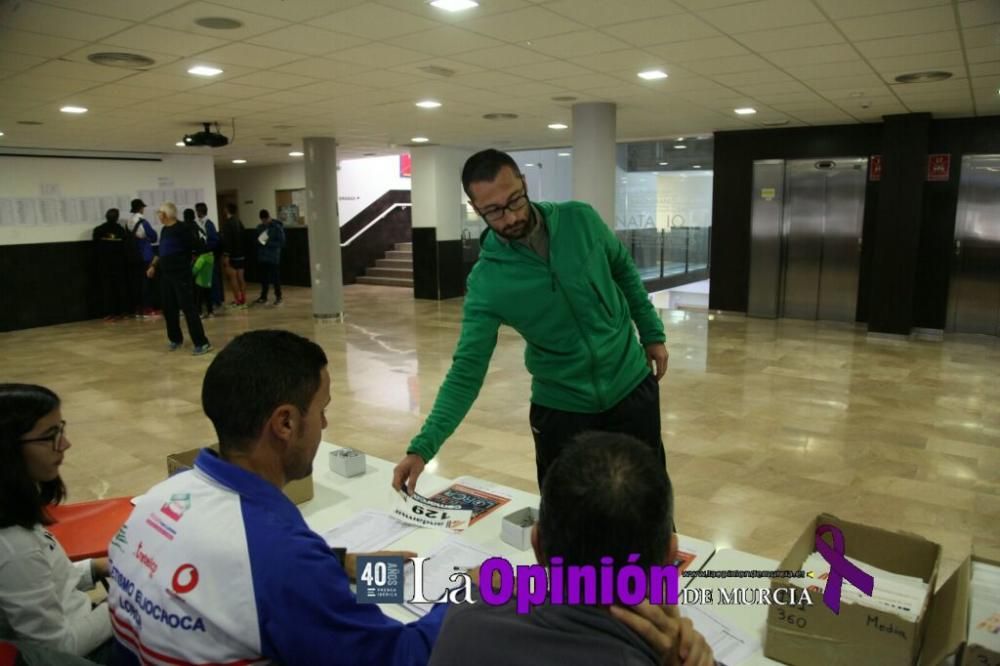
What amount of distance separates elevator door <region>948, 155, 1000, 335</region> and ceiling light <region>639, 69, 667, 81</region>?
514 centimetres

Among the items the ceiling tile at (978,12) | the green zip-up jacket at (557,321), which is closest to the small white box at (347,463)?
the green zip-up jacket at (557,321)

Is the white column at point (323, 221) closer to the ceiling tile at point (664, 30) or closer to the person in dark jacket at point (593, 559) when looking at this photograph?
the ceiling tile at point (664, 30)

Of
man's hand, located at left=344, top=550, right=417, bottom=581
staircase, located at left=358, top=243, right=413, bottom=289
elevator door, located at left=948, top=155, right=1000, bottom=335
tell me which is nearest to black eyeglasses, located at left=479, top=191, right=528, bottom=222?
man's hand, located at left=344, top=550, right=417, bottom=581

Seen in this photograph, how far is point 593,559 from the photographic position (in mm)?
930

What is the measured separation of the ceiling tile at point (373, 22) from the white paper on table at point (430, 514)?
10.5ft

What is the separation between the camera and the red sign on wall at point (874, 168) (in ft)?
31.0

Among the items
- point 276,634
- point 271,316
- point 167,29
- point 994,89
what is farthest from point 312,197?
point 276,634

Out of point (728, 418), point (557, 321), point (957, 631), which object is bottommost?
point (728, 418)

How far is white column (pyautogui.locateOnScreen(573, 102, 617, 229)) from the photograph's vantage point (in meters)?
7.89

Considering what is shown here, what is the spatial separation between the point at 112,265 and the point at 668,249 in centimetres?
1036

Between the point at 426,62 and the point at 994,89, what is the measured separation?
18.1 feet

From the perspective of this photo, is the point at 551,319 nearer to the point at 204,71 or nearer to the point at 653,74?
the point at 653,74

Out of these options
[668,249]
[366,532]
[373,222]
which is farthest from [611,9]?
[373,222]

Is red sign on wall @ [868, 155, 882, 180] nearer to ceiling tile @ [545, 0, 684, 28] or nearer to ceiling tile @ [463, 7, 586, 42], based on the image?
ceiling tile @ [545, 0, 684, 28]
